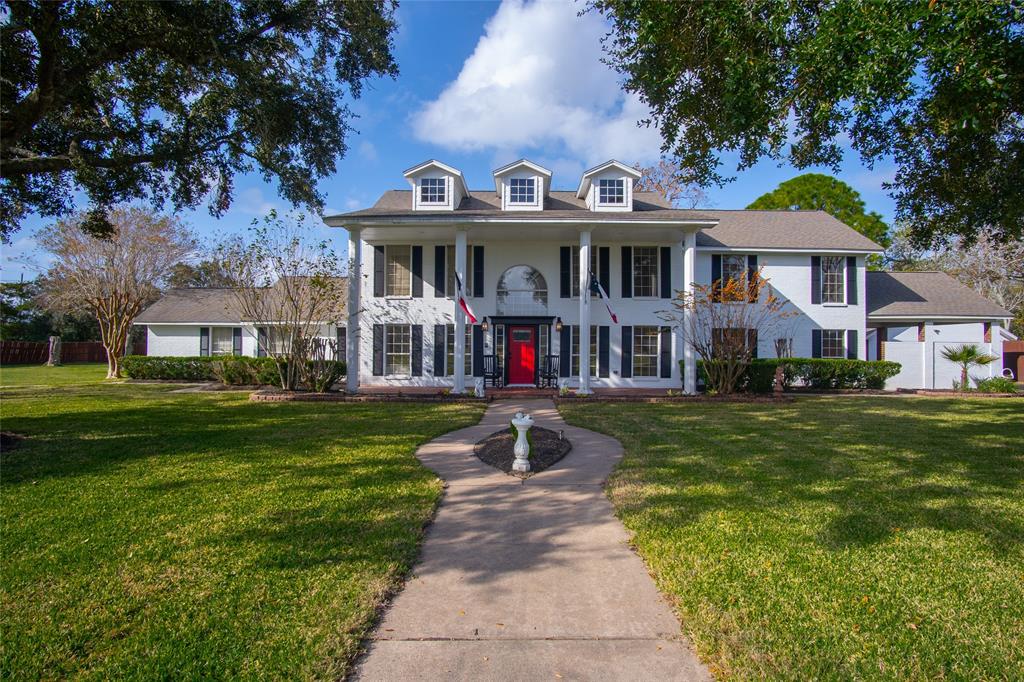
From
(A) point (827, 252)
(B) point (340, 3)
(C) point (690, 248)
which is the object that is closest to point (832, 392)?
(A) point (827, 252)

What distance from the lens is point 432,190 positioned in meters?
17.3

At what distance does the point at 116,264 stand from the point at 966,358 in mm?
34345

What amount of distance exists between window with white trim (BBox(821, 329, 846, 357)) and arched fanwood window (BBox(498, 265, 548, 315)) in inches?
404

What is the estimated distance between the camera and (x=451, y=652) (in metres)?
2.76

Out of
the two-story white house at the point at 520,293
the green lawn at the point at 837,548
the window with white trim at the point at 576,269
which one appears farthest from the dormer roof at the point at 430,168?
the green lawn at the point at 837,548

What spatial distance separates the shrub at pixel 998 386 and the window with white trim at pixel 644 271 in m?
11.2

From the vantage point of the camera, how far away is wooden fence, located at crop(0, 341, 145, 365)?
104 feet

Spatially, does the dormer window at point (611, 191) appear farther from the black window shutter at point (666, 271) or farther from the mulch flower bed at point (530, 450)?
the mulch flower bed at point (530, 450)

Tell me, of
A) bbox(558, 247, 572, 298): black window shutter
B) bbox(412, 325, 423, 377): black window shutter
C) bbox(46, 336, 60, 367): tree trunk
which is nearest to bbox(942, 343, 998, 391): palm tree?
bbox(558, 247, 572, 298): black window shutter

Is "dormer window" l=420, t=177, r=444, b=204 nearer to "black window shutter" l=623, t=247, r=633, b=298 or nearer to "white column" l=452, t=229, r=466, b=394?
"white column" l=452, t=229, r=466, b=394

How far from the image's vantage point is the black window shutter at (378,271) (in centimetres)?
1758

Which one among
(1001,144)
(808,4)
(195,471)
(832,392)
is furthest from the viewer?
(832,392)

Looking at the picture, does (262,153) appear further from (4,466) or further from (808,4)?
(808,4)

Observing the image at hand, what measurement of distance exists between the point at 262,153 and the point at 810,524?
32.3 ft
